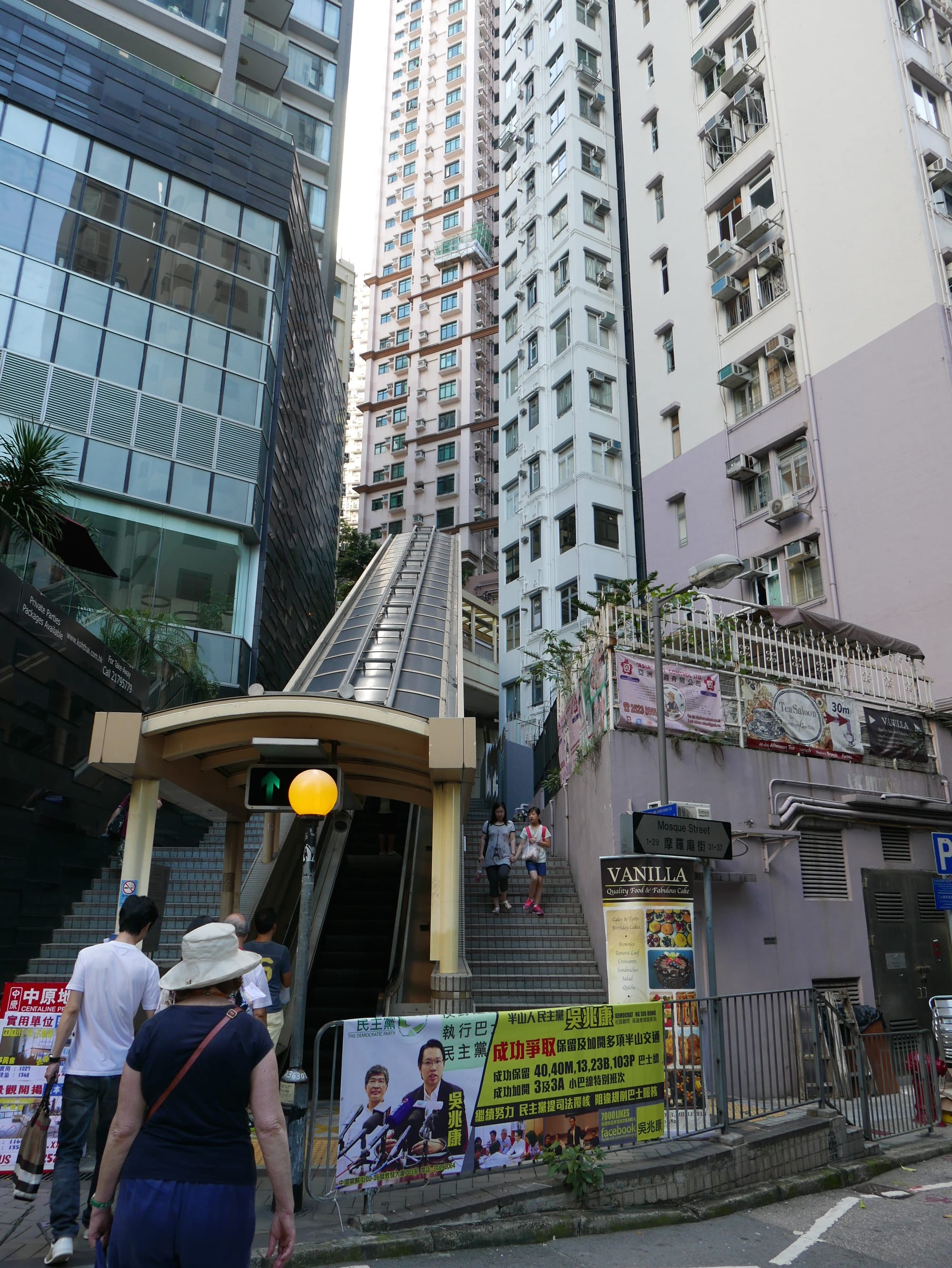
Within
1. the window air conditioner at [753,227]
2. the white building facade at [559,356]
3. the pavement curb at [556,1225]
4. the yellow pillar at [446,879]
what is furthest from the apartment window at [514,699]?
the pavement curb at [556,1225]

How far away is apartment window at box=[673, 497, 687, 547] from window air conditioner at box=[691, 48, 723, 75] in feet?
43.5

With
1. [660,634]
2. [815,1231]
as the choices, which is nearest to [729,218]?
[660,634]

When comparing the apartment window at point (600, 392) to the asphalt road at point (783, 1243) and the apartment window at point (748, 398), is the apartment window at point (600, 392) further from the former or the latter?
the asphalt road at point (783, 1243)

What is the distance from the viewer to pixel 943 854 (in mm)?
11227

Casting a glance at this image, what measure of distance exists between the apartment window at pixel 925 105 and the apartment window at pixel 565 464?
1404 cm

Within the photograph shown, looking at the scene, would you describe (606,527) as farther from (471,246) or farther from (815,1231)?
(471,246)

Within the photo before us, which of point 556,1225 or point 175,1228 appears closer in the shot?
point 175,1228

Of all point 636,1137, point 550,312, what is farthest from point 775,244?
point 636,1137

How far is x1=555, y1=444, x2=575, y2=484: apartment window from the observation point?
3259 centimetres

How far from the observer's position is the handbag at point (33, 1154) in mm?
5223

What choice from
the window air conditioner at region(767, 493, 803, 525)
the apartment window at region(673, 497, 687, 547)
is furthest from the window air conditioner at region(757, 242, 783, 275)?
the window air conditioner at region(767, 493, 803, 525)

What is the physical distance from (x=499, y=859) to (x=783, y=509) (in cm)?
1255

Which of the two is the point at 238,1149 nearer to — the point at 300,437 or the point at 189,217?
the point at 189,217

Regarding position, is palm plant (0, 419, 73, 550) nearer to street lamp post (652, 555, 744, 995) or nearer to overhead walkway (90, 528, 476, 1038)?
overhead walkway (90, 528, 476, 1038)
